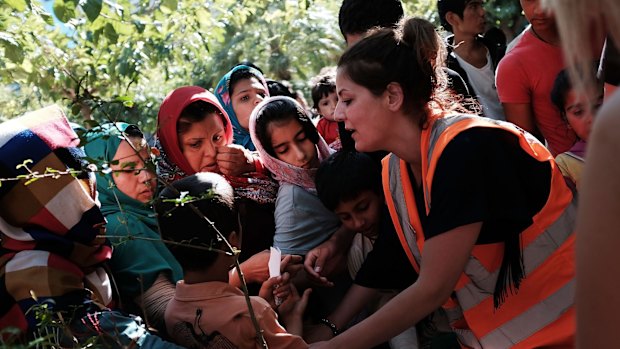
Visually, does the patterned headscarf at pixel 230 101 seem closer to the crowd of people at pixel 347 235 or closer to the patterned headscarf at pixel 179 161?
the patterned headscarf at pixel 179 161

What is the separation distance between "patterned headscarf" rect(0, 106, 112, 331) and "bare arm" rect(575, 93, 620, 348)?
1.88 meters

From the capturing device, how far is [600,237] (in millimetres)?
1252

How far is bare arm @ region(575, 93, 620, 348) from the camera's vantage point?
120cm

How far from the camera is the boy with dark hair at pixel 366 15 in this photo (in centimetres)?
402

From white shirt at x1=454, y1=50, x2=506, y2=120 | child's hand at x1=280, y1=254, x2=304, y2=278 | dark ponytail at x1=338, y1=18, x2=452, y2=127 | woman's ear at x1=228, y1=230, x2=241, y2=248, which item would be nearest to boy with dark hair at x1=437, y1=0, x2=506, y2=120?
white shirt at x1=454, y1=50, x2=506, y2=120

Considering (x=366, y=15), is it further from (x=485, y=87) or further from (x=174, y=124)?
(x=174, y=124)

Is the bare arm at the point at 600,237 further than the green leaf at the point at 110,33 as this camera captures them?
No

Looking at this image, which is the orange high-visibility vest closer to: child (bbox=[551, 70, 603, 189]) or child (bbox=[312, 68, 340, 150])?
child (bbox=[551, 70, 603, 189])

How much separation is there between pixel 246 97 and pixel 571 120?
191 cm

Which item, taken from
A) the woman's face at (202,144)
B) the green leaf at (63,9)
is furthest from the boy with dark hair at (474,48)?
the green leaf at (63,9)

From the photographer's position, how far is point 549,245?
8.62 ft

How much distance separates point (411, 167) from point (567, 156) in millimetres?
1061

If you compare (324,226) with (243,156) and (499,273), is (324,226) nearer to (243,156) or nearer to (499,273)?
(243,156)

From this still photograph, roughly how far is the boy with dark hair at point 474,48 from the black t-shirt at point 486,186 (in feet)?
6.34
